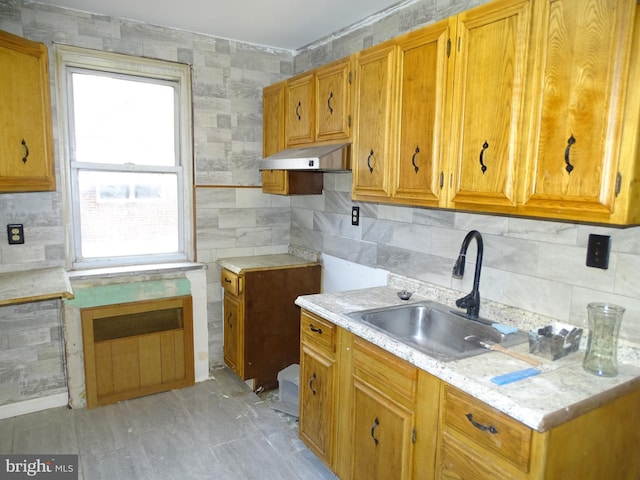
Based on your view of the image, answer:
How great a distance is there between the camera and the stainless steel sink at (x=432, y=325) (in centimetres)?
199

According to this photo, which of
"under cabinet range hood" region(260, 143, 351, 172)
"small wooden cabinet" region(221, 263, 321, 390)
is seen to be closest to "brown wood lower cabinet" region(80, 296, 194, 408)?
"small wooden cabinet" region(221, 263, 321, 390)

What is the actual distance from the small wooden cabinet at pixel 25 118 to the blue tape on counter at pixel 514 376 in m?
2.49

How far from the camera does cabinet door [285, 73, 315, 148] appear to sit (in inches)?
109

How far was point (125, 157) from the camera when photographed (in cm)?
306

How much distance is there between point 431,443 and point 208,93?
2.78m

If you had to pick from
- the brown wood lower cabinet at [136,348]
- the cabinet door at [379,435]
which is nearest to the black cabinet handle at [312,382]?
the cabinet door at [379,435]

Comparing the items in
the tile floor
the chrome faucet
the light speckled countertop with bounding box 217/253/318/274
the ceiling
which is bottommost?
the tile floor

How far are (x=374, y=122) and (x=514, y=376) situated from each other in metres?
1.40

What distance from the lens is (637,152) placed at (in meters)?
1.29

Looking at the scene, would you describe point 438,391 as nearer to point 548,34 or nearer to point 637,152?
point 637,152

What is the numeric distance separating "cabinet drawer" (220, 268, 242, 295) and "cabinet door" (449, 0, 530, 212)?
170 cm

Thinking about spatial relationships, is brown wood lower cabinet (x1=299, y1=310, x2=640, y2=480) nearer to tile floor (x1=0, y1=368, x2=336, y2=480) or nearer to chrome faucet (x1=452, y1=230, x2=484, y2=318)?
tile floor (x1=0, y1=368, x2=336, y2=480)

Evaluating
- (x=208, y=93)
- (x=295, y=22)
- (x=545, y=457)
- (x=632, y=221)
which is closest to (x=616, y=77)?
(x=632, y=221)

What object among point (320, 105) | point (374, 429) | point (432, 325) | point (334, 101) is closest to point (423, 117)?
point (334, 101)
